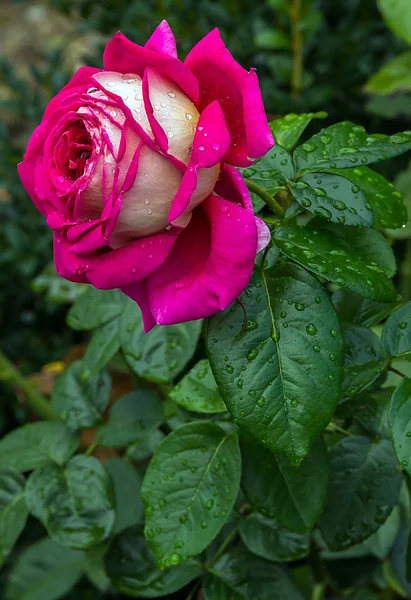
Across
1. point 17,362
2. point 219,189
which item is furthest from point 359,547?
point 17,362

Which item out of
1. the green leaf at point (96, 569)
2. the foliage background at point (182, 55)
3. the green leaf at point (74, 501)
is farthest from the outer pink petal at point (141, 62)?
the foliage background at point (182, 55)

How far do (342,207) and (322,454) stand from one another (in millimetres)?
251

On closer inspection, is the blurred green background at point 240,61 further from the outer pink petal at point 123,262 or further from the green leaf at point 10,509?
the outer pink petal at point 123,262

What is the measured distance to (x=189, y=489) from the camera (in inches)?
25.5

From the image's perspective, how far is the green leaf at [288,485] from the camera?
2.10 feet

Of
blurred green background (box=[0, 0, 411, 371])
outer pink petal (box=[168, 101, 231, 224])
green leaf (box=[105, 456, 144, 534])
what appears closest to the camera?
outer pink petal (box=[168, 101, 231, 224])

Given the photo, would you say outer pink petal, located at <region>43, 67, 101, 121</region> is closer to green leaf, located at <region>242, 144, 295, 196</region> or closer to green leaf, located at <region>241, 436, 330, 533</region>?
green leaf, located at <region>242, 144, 295, 196</region>

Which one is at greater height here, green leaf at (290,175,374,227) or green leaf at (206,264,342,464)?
green leaf at (290,175,374,227)

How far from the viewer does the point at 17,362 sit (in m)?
1.87

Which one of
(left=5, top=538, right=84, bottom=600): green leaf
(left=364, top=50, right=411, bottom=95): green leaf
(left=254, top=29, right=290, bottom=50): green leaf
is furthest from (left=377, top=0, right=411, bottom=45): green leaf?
(left=5, top=538, right=84, bottom=600): green leaf

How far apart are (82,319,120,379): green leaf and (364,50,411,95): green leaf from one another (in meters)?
1.00

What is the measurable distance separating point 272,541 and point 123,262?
0.47 meters

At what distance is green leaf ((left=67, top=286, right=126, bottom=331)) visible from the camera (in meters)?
0.84

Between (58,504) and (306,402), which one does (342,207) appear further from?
(58,504)
